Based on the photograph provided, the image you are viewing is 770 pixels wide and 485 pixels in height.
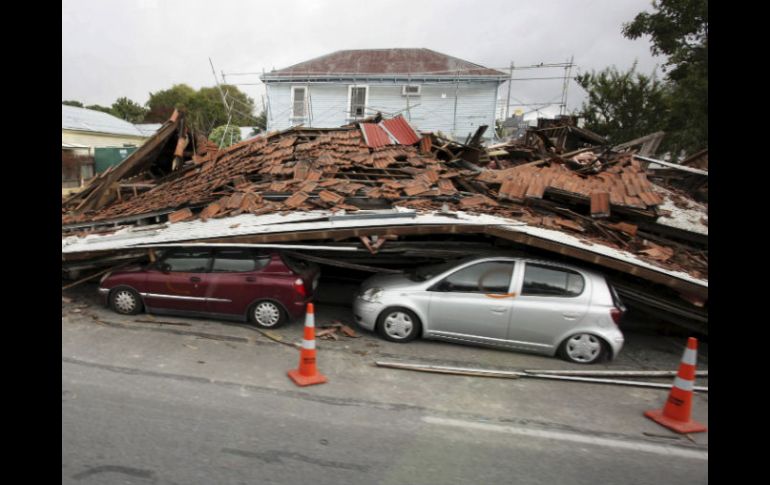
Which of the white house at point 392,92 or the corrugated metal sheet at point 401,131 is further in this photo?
the white house at point 392,92

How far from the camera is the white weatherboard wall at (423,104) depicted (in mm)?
21391

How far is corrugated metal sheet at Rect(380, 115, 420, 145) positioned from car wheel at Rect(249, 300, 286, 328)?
243 inches

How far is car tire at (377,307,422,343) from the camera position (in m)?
6.14

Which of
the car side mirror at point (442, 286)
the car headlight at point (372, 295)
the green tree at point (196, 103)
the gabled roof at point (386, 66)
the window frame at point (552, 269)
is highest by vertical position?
the green tree at point (196, 103)

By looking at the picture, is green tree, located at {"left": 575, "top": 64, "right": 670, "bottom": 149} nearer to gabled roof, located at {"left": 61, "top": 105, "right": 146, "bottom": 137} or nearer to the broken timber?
the broken timber

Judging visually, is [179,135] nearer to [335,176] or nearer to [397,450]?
[335,176]

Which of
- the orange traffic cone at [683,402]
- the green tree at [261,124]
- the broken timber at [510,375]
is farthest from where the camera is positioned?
the green tree at [261,124]

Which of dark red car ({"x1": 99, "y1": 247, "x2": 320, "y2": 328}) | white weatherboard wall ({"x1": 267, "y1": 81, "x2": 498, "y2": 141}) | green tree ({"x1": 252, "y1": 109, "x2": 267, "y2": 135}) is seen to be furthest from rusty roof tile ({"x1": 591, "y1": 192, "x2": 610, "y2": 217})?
green tree ({"x1": 252, "y1": 109, "x2": 267, "y2": 135})

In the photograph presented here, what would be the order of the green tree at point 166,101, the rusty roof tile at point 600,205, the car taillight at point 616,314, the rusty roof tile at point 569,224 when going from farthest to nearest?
the green tree at point 166,101 < the rusty roof tile at point 600,205 < the rusty roof tile at point 569,224 < the car taillight at point 616,314

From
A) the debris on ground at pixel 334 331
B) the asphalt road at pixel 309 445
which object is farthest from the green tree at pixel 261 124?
the asphalt road at pixel 309 445

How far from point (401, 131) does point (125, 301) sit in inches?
306

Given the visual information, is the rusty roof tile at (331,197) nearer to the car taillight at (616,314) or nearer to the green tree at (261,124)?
the car taillight at (616,314)

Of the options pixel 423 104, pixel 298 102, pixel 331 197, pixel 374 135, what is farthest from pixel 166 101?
pixel 331 197

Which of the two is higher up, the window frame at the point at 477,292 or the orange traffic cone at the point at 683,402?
the window frame at the point at 477,292
